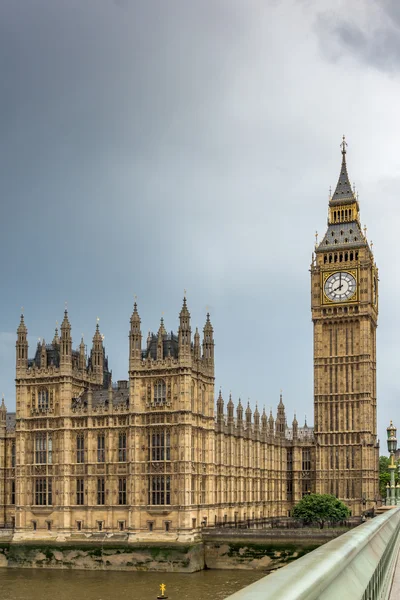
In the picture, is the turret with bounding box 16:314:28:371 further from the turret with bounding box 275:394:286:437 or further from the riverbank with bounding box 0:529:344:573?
the turret with bounding box 275:394:286:437

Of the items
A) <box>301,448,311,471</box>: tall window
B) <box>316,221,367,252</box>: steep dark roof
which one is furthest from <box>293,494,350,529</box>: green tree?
<box>316,221,367,252</box>: steep dark roof

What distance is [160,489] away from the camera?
82188mm

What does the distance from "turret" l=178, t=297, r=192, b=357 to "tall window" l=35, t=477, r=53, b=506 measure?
2039cm

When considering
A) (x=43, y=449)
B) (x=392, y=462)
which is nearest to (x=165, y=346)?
(x=43, y=449)

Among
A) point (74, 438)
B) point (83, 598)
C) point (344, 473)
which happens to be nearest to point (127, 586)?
point (83, 598)

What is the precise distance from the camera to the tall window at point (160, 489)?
3221 inches

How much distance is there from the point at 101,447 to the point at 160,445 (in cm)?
724

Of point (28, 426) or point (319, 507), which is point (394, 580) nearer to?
point (28, 426)

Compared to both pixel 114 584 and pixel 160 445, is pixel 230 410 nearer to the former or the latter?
pixel 160 445

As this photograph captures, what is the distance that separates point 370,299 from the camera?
415 feet

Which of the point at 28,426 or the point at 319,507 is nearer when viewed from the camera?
the point at 28,426

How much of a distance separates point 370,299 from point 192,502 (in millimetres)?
55876

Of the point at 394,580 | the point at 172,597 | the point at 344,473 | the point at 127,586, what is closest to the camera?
the point at 394,580

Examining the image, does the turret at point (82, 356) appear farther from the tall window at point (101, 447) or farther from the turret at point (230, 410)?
the turret at point (230, 410)
